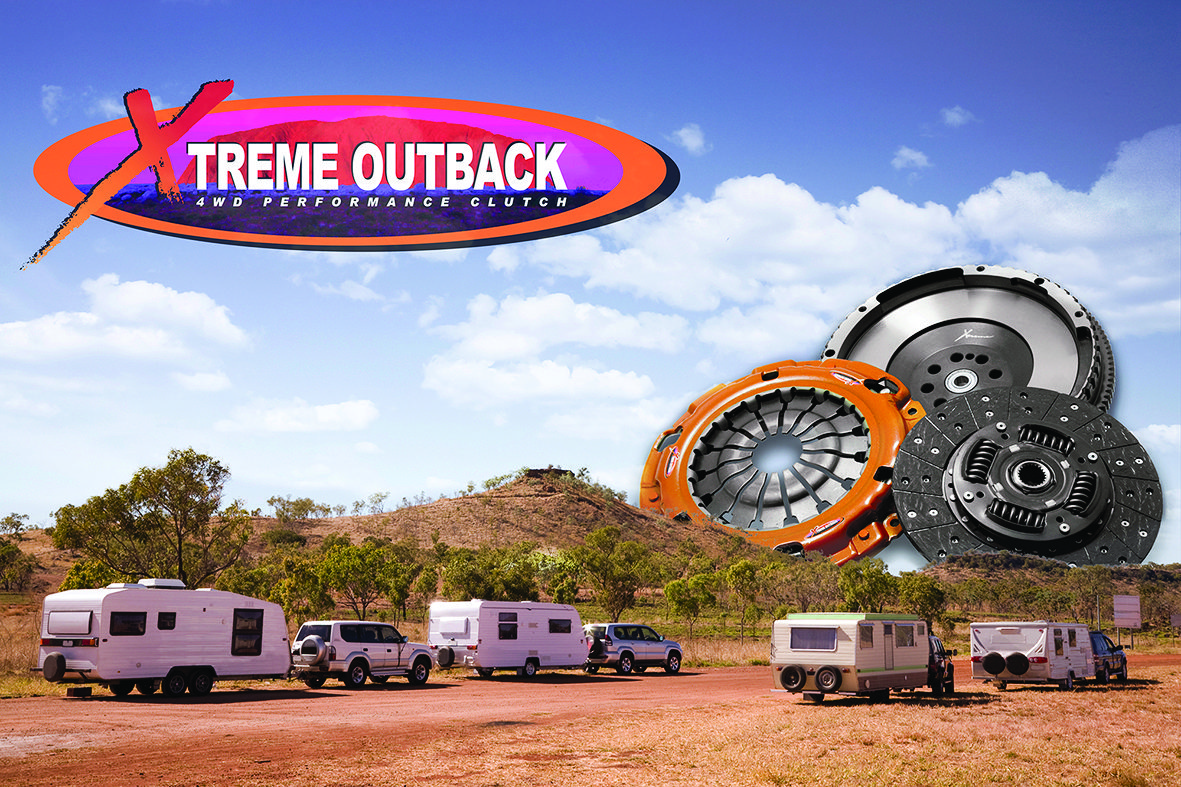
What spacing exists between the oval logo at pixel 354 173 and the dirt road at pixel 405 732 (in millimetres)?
14402

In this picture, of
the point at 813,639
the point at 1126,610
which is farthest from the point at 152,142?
the point at 1126,610

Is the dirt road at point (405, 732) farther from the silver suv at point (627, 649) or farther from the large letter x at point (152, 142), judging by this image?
the large letter x at point (152, 142)

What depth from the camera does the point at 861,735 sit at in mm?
17297

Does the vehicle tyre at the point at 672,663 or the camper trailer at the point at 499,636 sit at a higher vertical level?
the camper trailer at the point at 499,636

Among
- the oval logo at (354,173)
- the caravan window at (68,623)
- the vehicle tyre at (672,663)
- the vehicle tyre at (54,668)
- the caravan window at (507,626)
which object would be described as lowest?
the vehicle tyre at (672,663)

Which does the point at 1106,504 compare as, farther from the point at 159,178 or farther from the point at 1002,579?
the point at 159,178

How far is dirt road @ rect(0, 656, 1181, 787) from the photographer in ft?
43.8

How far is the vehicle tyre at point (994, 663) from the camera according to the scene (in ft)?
90.9

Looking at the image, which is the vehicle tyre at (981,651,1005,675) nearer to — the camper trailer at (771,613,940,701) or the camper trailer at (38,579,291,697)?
the camper trailer at (771,613,940,701)

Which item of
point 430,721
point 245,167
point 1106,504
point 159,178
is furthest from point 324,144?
point 1106,504

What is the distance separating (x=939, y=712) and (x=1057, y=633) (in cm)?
878

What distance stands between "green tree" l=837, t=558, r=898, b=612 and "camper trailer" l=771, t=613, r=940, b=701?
37533 millimetres

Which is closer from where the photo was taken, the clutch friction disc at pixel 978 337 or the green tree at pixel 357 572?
the clutch friction disc at pixel 978 337

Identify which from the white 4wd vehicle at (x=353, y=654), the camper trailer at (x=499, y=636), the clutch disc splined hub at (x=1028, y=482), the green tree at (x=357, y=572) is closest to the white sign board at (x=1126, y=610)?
the clutch disc splined hub at (x=1028, y=482)
